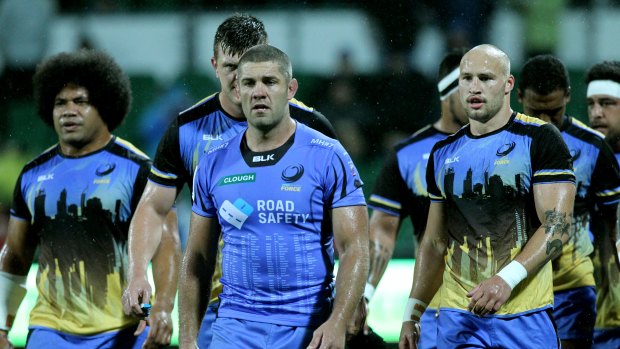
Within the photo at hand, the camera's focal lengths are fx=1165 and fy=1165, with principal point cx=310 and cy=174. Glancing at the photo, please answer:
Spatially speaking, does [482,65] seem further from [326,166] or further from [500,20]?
[500,20]

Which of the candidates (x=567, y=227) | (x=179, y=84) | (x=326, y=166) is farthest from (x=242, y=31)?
(x=179, y=84)

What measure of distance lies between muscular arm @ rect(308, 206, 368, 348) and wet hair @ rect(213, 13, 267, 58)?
1210 millimetres

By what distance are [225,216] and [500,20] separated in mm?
7639

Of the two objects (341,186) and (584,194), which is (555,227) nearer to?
(341,186)

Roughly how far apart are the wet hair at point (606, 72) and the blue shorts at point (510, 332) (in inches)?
94.4

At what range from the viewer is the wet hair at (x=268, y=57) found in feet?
17.8

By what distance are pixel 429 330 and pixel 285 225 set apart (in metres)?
1.89

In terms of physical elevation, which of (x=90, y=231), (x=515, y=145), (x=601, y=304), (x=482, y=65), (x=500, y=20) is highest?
(x=500, y=20)

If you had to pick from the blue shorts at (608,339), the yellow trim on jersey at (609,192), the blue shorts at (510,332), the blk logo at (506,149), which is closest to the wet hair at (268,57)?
the blk logo at (506,149)

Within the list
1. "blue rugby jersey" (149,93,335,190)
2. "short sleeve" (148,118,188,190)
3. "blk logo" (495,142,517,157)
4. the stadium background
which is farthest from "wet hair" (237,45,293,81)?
the stadium background

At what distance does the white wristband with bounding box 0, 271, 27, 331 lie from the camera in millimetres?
7031

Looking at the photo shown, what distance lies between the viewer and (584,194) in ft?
22.6

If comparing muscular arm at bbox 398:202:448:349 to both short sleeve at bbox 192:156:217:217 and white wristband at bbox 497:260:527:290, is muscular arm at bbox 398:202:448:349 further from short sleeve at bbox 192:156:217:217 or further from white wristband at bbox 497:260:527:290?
short sleeve at bbox 192:156:217:217

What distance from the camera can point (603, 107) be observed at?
297 inches
